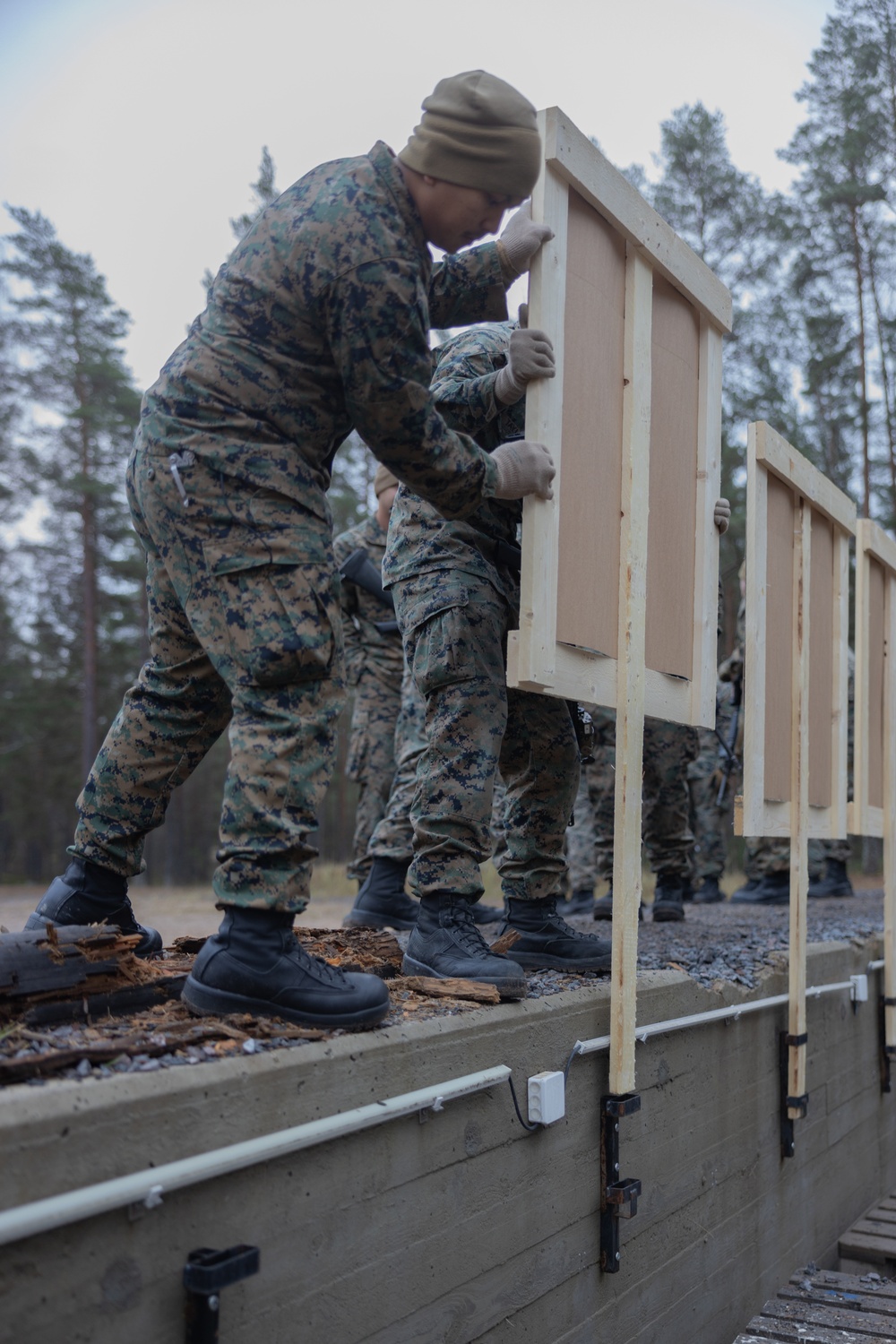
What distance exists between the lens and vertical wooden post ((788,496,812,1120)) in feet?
13.8

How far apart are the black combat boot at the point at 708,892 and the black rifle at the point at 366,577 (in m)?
4.34

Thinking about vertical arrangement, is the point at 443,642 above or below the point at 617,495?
below

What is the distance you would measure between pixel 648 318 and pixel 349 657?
121 inches

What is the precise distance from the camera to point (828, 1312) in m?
3.76

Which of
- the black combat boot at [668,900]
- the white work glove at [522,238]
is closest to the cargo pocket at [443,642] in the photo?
the white work glove at [522,238]

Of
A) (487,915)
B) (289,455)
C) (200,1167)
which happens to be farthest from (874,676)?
(200,1167)

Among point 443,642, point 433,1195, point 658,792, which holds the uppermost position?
point 443,642

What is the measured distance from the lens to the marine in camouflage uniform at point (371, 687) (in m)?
5.64

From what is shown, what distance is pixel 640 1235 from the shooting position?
3.08 metres

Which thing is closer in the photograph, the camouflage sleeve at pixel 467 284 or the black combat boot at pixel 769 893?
the camouflage sleeve at pixel 467 284

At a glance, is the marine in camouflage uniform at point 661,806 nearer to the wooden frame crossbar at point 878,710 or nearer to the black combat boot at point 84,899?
the wooden frame crossbar at point 878,710

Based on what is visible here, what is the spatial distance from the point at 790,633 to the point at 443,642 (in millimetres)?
1979

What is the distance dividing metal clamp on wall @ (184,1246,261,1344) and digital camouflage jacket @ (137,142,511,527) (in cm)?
141

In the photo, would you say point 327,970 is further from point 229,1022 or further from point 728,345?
point 728,345
